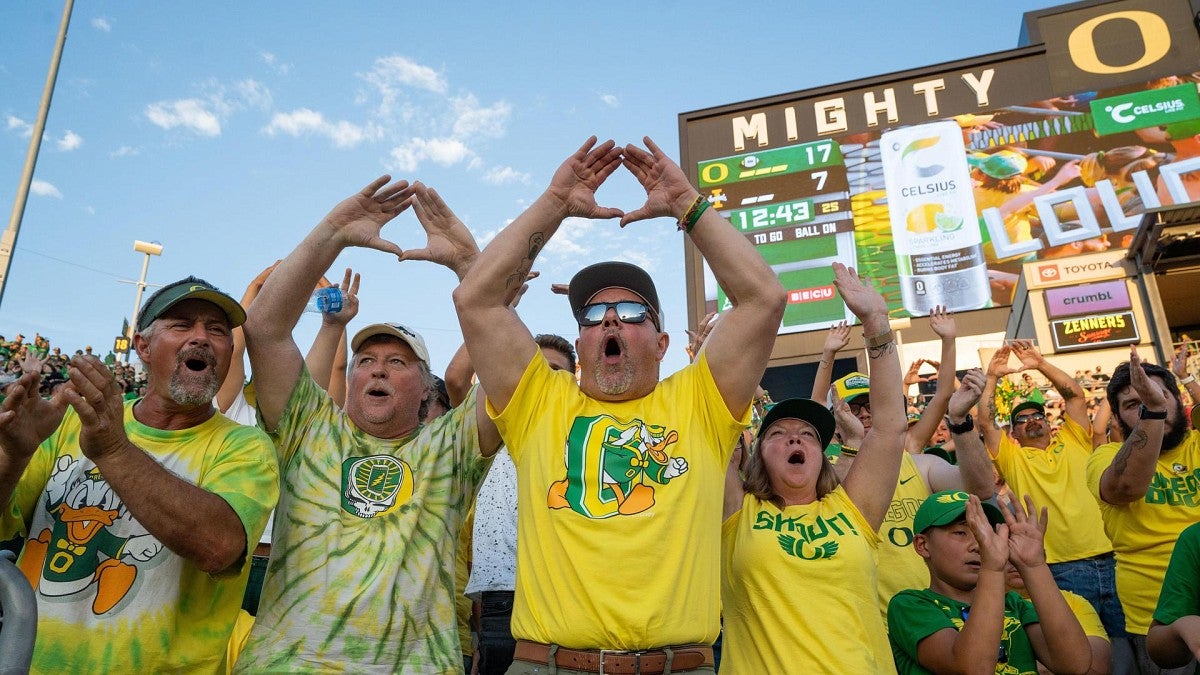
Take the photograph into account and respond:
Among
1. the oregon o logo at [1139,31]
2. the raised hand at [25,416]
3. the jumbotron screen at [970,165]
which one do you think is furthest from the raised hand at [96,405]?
the oregon o logo at [1139,31]

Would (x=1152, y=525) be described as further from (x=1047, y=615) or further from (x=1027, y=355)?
(x=1047, y=615)

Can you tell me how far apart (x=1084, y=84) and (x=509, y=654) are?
89.1ft

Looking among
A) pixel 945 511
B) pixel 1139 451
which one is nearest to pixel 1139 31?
pixel 1139 451

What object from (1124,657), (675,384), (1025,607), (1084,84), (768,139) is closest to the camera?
(675,384)

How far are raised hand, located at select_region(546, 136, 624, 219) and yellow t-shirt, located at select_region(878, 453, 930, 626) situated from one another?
2039mm

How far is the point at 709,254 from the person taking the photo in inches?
118

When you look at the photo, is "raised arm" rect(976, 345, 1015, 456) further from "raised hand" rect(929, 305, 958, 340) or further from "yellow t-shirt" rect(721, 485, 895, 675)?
"yellow t-shirt" rect(721, 485, 895, 675)

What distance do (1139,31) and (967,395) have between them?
88.1 ft

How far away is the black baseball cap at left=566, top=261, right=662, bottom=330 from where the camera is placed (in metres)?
3.08

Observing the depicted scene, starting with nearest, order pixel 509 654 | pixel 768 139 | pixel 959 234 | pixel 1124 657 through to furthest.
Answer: pixel 509 654 → pixel 1124 657 → pixel 959 234 → pixel 768 139

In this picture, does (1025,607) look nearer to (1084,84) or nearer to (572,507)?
(572,507)

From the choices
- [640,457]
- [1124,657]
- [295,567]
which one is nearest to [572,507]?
[640,457]

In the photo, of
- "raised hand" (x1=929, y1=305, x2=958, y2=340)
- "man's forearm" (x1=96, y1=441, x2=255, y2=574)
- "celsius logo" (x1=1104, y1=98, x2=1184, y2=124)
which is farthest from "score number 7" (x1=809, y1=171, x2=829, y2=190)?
"man's forearm" (x1=96, y1=441, x2=255, y2=574)

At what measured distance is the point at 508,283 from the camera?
2941 millimetres
